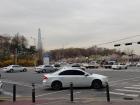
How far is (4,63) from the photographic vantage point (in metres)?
111

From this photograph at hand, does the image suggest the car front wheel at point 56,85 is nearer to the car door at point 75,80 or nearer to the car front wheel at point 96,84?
the car door at point 75,80

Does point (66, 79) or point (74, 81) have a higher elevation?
point (66, 79)

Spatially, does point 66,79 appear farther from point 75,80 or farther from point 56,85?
point 56,85

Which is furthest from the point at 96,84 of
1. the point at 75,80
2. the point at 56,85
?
the point at 56,85

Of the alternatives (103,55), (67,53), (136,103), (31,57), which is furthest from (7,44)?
(136,103)

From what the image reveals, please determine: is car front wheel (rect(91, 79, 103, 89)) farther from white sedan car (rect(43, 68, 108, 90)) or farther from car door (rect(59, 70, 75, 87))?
car door (rect(59, 70, 75, 87))

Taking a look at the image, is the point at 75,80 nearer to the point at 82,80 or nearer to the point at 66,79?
the point at 82,80

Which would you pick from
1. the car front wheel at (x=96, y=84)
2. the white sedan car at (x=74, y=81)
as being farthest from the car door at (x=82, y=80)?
the car front wheel at (x=96, y=84)

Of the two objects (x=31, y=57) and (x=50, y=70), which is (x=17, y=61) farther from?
(x=50, y=70)

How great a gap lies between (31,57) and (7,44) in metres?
15.1

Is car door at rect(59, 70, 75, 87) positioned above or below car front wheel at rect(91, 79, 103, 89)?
above

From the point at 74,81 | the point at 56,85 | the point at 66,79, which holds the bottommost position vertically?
the point at 56,85

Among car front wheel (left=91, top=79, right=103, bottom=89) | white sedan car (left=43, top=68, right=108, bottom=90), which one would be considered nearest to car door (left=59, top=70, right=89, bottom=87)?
white sedan car (left=43, top=68, right=108, bottom=90)

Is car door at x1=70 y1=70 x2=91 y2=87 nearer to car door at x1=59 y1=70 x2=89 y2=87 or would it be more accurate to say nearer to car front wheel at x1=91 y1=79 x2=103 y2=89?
car door at x1=59 y1=70 x2=89 y2=87
